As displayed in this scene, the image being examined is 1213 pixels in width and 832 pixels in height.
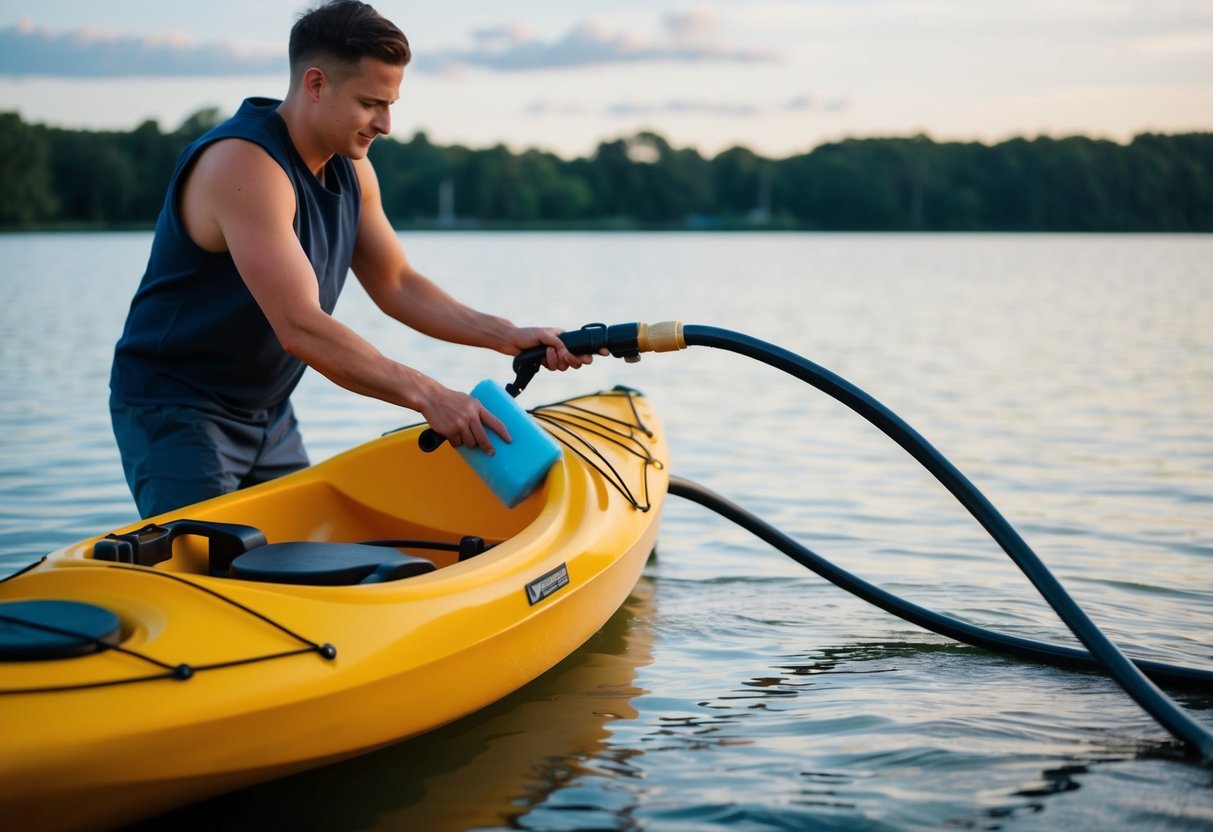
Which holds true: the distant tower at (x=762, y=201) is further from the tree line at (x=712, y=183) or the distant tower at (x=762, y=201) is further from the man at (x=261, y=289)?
the man at (x=261, y=289)

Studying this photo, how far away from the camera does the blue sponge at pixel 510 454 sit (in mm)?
3713

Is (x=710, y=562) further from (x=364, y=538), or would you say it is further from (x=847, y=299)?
(x=847, y=299)

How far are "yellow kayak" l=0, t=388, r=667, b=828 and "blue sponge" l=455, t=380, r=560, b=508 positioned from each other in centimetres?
12

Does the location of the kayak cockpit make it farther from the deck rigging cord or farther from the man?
the deck rigging cord

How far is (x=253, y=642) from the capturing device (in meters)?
2.69

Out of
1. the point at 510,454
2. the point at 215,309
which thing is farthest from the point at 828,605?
the point at 215,309

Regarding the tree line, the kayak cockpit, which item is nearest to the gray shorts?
the kayak cockpit

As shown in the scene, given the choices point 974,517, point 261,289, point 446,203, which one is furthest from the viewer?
point 446,203

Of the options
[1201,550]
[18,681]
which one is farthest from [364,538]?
[1201,550]

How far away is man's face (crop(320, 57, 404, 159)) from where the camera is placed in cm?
349

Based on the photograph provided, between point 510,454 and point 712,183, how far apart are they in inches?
3316

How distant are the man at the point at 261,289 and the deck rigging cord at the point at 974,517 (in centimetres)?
25

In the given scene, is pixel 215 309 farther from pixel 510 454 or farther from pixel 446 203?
pixel 446 203

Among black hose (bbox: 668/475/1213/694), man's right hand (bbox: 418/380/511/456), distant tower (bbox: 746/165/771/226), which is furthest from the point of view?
distant tower (bbox: 746/165/771/226)
